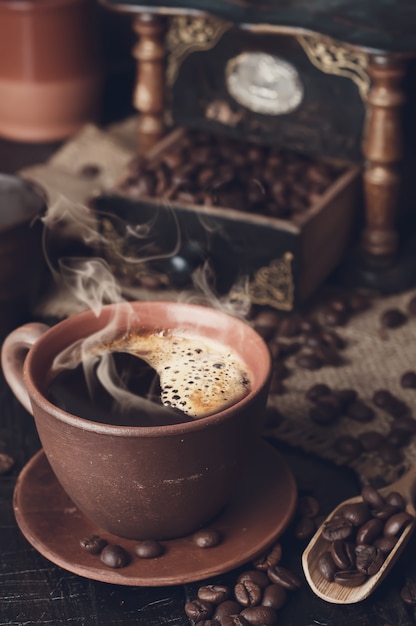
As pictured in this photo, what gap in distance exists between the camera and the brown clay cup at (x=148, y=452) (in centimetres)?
109

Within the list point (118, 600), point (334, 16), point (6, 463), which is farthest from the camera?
point (334, 16)

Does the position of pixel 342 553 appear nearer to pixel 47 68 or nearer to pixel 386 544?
pixel 386 544

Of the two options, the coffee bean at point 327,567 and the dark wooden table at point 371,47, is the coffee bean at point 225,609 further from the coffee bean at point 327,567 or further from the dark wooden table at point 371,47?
the dark wooden table at point 371,47

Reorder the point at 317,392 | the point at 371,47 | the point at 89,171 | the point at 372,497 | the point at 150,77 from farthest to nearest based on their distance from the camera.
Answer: the point at 89,171, the point at 150,77, the point at 371,47, the point at 317,392, the point at 372,497

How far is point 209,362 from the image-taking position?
1256mm

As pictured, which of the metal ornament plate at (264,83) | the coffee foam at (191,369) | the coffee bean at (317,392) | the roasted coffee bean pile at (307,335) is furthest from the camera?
the metal ornament plate at (264,83)

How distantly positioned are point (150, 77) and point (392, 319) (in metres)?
0.84

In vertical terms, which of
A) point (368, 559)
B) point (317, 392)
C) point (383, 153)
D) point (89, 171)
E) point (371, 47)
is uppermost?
point (371, 47)

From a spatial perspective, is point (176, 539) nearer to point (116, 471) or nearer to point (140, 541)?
point (140, 541)

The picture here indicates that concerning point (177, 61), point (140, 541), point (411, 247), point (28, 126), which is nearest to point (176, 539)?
point (140, 541)

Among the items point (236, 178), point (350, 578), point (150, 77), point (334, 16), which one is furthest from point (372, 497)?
point (150, 77)

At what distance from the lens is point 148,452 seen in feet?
3.57

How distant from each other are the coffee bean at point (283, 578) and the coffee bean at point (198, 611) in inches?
3.4

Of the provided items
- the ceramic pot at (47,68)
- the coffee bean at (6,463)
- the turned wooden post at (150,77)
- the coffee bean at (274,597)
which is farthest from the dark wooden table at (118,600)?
the ceramic pot at (47,68)
